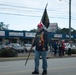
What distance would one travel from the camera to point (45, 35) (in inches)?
472

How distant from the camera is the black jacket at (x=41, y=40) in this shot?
1185 cm

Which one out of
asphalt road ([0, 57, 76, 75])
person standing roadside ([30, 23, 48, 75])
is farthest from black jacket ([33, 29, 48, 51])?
asphalt road ([0, 57, 76, 75])

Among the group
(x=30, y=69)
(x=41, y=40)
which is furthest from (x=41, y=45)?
(x=30, y=69)

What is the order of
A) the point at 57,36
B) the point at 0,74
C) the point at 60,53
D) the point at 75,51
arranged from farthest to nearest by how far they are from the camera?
the point at 57,36, the point at 75,51, the point at 60,53, the point at 0,74

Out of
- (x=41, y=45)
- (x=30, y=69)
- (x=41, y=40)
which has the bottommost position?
(x=30, y=69)

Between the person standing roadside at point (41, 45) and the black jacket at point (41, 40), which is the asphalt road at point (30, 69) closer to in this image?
the person standing roadside at point (41, 45)

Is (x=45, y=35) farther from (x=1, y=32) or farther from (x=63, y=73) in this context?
(x=1, y=32)

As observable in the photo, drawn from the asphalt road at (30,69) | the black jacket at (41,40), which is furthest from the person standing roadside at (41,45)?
the asphalt road at (30,69)

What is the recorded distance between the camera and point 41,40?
1188 cm

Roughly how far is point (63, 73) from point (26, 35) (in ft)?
205

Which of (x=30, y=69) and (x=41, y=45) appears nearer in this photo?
(x=41, y=45)

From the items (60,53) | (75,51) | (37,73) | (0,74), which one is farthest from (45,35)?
(75,51)

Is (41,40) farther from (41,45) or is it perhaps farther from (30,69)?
(30,69)

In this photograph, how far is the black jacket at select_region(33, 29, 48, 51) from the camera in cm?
1185
